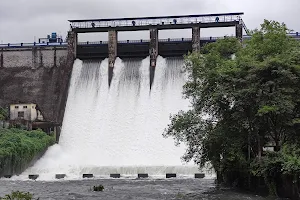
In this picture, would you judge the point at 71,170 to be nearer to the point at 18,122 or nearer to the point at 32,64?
the point at 18,122

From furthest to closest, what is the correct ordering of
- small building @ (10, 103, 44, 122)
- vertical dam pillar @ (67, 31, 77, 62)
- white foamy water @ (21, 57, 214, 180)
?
vertical dam pillar @ (67, 31, 77, 62)
small building @ (10, 103, 44, 122)
white foamy water @ (21, 57, 214, 180)

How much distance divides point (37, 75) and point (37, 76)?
0.09m

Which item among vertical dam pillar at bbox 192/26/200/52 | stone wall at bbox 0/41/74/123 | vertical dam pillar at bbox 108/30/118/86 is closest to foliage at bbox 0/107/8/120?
stone wall at bbox 0/41/74/123

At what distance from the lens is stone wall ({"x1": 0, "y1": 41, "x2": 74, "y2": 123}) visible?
47.9 meters

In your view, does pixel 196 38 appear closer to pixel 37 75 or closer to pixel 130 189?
pixel 37 75

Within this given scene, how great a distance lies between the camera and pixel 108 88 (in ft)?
152

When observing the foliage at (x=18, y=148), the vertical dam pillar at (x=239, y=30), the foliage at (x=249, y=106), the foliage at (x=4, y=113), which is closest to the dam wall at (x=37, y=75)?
the foliage at (x=4, y=113)

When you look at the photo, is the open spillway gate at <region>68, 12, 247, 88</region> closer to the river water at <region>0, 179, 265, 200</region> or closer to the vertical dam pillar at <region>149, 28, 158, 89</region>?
the vertical dam pillar at <region>149, 28, 158, 89</region>

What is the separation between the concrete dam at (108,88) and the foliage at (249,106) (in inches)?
556

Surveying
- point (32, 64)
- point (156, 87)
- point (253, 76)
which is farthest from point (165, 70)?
point (253, 76)

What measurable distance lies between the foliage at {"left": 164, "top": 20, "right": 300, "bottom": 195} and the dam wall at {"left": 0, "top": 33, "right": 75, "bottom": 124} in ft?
76.2

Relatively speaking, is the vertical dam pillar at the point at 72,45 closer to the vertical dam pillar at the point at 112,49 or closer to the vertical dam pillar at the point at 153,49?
the vertical dam pillar at the point at 112,49

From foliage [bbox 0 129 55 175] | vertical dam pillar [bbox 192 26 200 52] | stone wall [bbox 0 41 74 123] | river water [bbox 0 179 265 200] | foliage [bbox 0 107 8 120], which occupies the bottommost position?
river water [bbox 0 179 265 200]

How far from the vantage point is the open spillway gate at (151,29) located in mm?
46219
